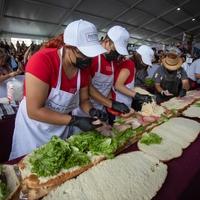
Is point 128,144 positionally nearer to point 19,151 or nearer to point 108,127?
point 108,127

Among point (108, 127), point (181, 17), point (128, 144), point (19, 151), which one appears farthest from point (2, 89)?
point (181, 17)

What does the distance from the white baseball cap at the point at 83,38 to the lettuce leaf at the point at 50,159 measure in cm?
68

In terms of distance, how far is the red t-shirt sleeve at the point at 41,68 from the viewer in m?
1.59

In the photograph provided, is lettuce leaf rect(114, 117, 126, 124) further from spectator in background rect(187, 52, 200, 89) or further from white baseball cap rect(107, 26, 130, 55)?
spectator in background rect(187, 52, 200, 89)

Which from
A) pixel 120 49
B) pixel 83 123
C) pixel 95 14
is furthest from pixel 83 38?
pixel 95 14

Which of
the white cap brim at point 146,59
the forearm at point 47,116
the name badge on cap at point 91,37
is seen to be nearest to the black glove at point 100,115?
the forearm at point 47,116

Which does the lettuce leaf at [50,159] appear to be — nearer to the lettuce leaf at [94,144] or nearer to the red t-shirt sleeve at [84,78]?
the lettuce leaf at [94,144]

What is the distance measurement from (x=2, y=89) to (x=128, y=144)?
212 centimetres

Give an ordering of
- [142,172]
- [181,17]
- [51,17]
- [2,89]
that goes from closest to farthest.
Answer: [142,172]
[2,89]
[51,17]
[181,17]

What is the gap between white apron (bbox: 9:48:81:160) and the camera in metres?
1.89

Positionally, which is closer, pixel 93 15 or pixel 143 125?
pixel 143 125

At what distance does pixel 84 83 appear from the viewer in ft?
6.57

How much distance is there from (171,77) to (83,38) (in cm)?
258

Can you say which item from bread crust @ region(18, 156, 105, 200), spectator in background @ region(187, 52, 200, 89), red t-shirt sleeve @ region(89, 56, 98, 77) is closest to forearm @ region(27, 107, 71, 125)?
bread crust @ region(18, 156, 105, 200)
